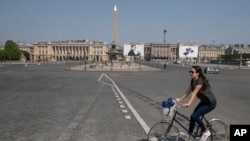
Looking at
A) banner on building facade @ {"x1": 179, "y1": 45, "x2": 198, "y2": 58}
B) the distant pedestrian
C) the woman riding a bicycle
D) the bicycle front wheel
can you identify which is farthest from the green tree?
the woman riding a bicycle

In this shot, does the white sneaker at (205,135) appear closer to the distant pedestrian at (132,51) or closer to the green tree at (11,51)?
the distant pedestrian at (132,51)

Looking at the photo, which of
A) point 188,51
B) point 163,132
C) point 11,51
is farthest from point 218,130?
point 11,51

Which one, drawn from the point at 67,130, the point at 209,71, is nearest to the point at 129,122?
the point at 67,130

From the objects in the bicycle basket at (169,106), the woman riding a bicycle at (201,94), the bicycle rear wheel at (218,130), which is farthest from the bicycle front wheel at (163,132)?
the bicycle rear wheel at (218,130)

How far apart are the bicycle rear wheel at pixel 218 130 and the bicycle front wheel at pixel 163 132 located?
0.78m

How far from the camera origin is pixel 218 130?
7340 mm

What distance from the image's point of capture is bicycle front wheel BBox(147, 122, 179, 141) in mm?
6863

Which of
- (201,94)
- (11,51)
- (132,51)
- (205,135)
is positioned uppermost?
(132,51)

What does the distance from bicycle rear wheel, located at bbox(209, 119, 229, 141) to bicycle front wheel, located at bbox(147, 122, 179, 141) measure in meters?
0.78

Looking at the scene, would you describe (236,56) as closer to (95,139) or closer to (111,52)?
(111,52)

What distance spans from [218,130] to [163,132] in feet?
4.18

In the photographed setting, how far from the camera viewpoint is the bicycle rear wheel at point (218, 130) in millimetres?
7123

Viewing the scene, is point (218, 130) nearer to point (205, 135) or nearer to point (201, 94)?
point (205, 135)

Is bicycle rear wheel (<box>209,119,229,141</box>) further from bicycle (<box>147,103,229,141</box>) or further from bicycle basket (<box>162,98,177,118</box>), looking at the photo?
bicycle basket (<box>162,98,177,118</box>)
